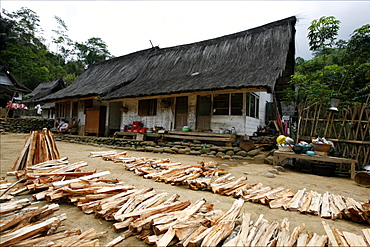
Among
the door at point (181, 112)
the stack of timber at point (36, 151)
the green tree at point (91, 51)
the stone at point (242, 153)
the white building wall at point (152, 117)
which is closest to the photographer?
the stack of timber at point (36, 151)

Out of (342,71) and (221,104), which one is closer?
(221,104)

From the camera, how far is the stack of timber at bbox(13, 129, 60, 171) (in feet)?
16.3

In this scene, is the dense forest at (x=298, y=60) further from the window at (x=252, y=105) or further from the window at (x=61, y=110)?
the window at (x=61, y=110)

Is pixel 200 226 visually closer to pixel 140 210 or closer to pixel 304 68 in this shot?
pixel 140 210

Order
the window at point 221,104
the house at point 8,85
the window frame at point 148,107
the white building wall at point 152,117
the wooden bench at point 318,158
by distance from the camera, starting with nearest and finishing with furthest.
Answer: the wooden bench at point 318,158
the window at point 221,104
the white building wall at point 152,117
the window frame at point 148,107
the house at point 8,85

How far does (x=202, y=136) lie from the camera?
8938 mm

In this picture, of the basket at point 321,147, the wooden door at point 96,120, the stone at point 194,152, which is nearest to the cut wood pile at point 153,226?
the basket at point 321,147

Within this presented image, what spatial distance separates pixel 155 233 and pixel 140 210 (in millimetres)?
534

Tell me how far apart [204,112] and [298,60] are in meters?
32.4

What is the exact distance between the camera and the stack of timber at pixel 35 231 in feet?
5.92

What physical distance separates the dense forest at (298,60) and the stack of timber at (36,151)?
28.3 feet

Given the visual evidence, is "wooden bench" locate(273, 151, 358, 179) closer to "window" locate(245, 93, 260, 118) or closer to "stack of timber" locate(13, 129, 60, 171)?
"window" locate(245, 93, 260, 118)

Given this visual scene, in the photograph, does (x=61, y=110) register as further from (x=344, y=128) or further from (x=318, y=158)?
(x=344, y=128)

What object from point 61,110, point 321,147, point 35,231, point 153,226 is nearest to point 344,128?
point 321,147
